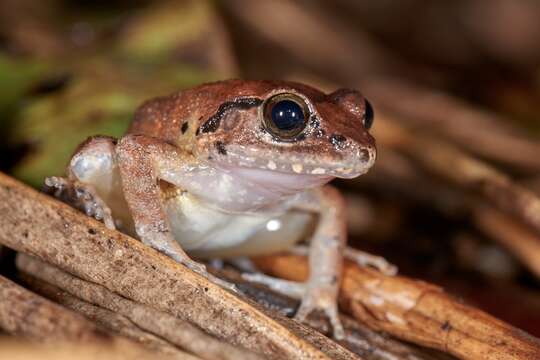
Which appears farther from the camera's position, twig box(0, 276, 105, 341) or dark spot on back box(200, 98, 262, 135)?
dark spot on back box(200, 98, 262, 135)

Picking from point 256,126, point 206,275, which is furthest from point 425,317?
point 256,126

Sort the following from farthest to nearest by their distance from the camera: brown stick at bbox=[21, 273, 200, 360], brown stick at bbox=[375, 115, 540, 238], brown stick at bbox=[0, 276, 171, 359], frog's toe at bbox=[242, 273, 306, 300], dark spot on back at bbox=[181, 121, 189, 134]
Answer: brown stick at bbox=[375, 115, 540, 238] < frog's toe at bbox=[242, 273, 306, 300] < dark spot on back at bbox=[181, 121, 189, 134] < brown stick at bbox=[21, 273, 200, 360] < brown stick at bbox=[0, 276, 171, 359]

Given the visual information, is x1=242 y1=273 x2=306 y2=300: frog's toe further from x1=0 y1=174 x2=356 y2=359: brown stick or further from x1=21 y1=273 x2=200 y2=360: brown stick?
x1=21 y1=273 x2=200 y2=360: brown stick

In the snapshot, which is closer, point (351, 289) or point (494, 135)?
point (351, 289)

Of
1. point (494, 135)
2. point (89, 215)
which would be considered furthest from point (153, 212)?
point (494, 135)

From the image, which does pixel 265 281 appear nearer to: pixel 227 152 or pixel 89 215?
pixel 227 152

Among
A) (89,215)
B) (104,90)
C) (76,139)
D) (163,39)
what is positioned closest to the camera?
(89,215)

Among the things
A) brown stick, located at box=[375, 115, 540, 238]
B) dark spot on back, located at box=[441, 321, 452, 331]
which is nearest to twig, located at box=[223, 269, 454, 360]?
dark spot on back, located at box=[441, 321, 452, 331]

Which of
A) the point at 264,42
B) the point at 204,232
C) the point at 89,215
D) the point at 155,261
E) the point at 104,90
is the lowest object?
the point at 155,261
